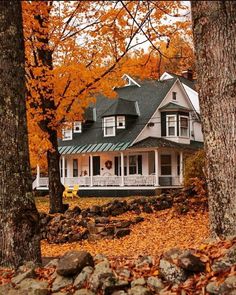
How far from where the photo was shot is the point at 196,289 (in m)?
4.20

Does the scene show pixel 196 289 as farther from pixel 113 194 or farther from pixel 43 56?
pixel 113 194

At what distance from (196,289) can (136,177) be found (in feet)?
85.3

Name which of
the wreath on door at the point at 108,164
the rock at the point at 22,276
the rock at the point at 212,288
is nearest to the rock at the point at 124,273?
the rock at the point at 212,288

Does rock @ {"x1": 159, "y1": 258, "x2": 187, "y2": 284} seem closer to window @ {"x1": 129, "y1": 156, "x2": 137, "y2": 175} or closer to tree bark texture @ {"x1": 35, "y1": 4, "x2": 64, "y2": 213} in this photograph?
tree bark texture @ {"x1": 35, "y1": 4, "x2": 64, "y2": 213}

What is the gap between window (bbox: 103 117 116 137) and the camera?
109 feet

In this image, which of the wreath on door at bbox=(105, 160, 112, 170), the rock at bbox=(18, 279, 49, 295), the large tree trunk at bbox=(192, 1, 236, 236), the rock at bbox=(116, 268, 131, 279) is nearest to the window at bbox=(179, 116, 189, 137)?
the wreath on door at bbox=(105, 160, 112, 170)

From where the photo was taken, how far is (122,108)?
32.8m

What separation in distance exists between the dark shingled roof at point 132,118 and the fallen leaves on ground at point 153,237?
18456 mm

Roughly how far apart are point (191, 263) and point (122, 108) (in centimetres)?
2875

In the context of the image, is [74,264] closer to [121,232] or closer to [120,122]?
[121,232]

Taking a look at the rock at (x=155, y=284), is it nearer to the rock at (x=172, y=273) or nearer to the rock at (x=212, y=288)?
the rock at (x=172, y=273)

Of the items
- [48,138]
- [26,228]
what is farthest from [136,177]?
[26,228]

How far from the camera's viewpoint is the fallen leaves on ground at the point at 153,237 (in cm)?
981

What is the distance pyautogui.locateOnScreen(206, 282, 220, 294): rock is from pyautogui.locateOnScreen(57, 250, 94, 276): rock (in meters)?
1.52
